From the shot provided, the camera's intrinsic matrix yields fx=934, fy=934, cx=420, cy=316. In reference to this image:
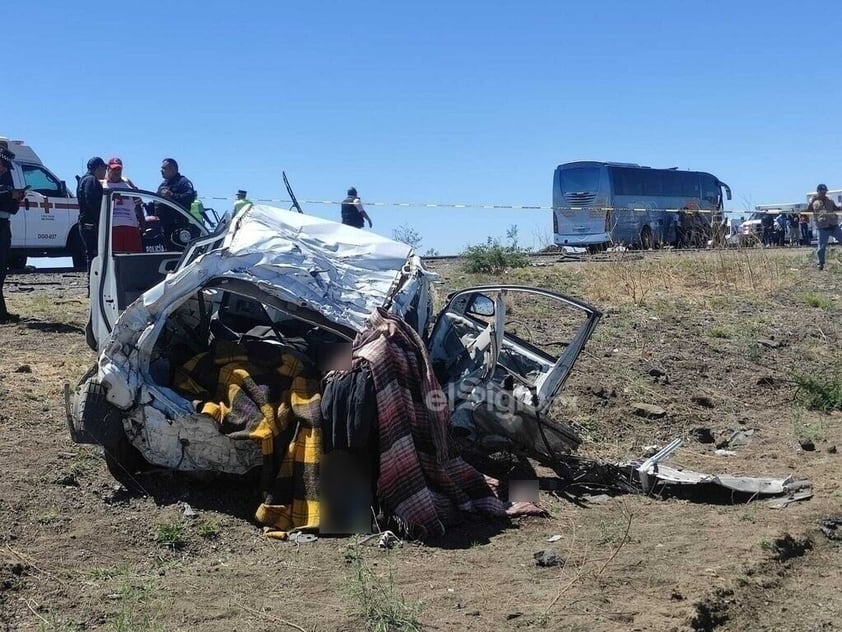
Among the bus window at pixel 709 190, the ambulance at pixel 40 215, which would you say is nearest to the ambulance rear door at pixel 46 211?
the ambulance at pixel 40 215

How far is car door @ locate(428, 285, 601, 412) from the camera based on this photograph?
20.0 feet

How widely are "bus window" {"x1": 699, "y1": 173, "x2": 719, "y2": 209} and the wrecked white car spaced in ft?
106

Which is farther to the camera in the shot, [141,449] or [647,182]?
[647,182]

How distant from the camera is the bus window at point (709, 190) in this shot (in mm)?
37156

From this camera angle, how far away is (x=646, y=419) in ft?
28.2

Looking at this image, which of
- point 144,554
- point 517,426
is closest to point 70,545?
point 144,554

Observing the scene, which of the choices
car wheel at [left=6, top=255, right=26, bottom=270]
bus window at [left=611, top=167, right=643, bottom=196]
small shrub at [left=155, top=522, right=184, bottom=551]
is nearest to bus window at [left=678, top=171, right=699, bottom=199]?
bus window at [left=611, top=167, right=643, bottom=196]

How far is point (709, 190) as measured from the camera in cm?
3744

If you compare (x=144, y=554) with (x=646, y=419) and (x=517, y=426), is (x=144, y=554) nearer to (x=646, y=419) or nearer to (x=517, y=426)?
(x=517, y=426)

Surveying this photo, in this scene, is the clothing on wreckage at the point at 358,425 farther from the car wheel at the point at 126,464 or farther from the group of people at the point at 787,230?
the group of people at the point at 787,230

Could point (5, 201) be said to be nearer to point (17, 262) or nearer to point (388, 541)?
point (388, 541)

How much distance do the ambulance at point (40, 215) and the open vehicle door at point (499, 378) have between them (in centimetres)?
1305

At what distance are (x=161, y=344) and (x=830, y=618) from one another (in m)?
4.19

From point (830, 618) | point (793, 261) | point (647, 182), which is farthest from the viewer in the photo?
point (647, 182)
